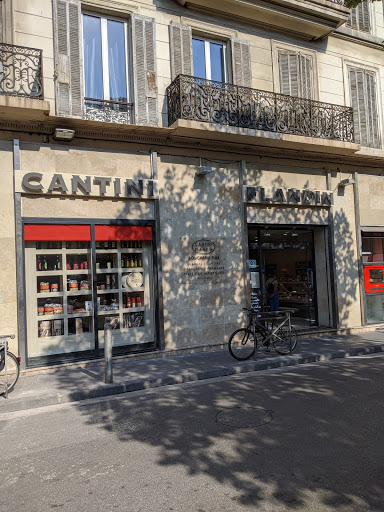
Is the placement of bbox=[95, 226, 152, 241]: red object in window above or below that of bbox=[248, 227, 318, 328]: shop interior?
above

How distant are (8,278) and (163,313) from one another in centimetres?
345

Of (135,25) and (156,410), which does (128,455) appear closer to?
(156,410)

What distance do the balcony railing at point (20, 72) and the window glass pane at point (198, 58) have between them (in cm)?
409

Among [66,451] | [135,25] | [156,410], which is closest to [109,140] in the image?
[135,25]

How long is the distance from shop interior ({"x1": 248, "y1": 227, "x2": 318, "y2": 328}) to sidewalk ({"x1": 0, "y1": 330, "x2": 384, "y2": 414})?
2.00m

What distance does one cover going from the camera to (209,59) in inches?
449

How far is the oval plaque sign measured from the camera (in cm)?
1045

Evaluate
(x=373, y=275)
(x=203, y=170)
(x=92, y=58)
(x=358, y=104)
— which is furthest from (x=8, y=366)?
(x=358, y=104)

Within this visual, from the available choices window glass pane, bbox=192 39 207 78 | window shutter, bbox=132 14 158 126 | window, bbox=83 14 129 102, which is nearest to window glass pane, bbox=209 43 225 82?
window glass pane, bbox=192 39 207 78

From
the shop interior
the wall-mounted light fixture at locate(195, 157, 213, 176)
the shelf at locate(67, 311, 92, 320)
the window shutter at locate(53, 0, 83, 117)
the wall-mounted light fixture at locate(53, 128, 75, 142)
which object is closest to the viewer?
the wall-mounted light fixture at locate(53, 128, 75, 142)

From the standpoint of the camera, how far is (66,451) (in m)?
4.70

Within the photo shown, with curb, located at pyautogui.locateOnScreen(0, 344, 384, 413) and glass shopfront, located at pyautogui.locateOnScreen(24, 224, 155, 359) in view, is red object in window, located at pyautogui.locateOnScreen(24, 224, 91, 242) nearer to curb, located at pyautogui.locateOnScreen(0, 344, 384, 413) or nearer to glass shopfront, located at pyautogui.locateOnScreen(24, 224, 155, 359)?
glass shopfront, located at pyautogui.locateOnScreen(24, 224, 155, 359)

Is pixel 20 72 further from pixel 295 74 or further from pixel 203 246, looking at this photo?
pixel 295 74

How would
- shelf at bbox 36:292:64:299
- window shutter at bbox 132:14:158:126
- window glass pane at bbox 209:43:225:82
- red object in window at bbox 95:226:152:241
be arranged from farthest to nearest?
window glass pane at bbox 209:43:225:82 → window shutter at bbox 132:14:158:126 → red object in window at bbox 95:226:152:241 → shelf at bbox 36:292:64:299
